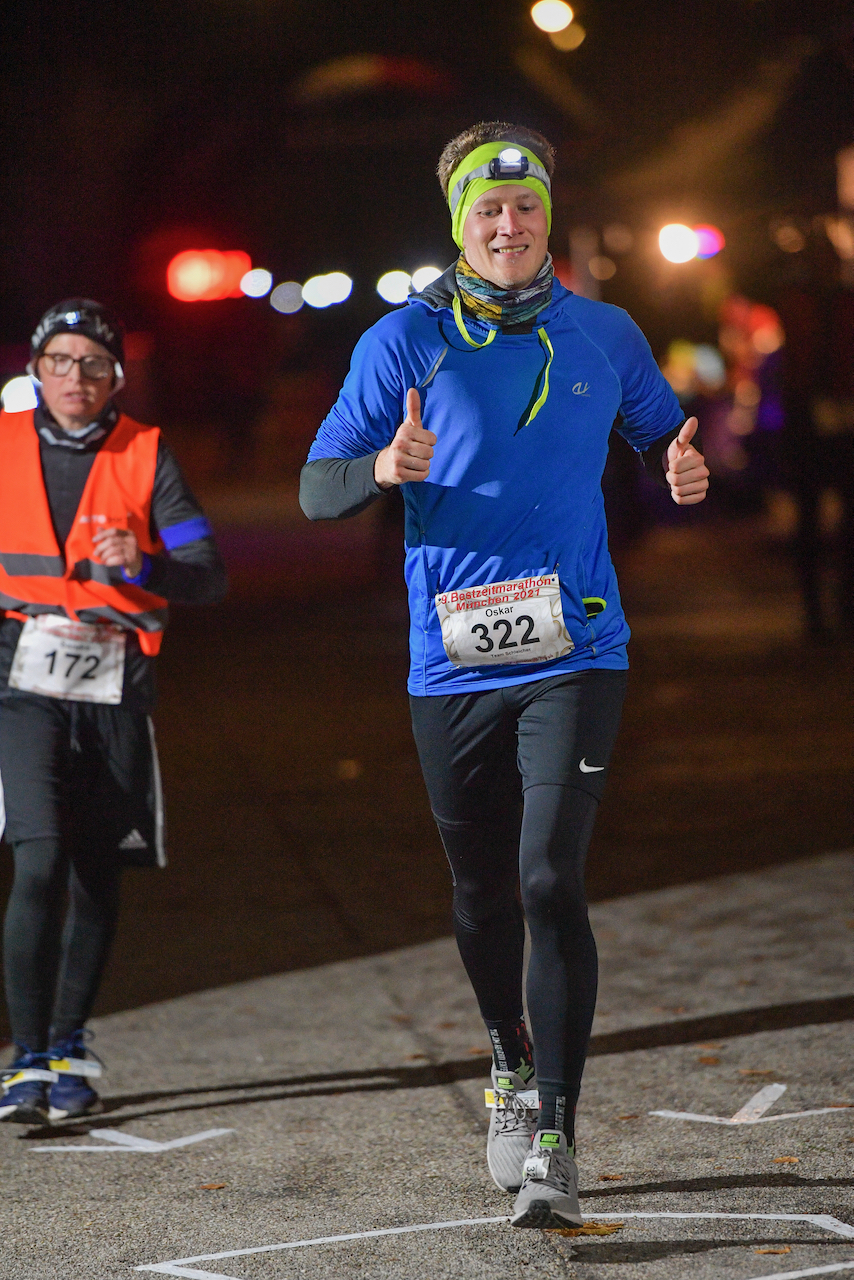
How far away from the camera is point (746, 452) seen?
23734 millimetres

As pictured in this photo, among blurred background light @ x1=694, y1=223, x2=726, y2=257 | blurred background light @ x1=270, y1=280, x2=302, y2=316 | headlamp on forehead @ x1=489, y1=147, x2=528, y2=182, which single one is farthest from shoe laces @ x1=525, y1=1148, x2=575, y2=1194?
blurred background light @ x1=270, y1=280, x2=302, y2=316

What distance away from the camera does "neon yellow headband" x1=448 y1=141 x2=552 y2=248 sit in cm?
394

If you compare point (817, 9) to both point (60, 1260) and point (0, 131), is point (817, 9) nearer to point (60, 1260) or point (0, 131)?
point (60, 1260)

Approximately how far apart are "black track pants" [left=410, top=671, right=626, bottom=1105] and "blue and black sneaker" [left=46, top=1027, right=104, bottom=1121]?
1.33 metres

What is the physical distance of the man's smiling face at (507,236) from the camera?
3840 millimetres

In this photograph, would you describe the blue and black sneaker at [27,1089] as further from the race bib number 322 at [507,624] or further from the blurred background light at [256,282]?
the blurred background light at [256,282]

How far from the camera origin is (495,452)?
12.5 feet

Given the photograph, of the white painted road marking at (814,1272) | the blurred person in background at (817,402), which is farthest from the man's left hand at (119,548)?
the blurred person in background at (817,402)

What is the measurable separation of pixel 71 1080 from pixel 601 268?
16.1m

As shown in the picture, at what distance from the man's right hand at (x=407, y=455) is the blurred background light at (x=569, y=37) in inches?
674

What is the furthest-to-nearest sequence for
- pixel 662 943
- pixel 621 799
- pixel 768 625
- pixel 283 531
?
pixel 283 531 < pixel 768 625 < pixel 621 799 < pixel 662 943

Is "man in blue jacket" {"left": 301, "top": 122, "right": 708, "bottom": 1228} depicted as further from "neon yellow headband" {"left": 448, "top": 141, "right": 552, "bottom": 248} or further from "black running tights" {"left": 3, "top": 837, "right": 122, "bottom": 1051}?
"black running tights" {"left": 3, "top": 837, "right": 122, "bottom": 1051}

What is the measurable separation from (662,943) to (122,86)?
1071 inches

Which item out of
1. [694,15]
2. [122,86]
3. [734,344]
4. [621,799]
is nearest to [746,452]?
[734,344]
